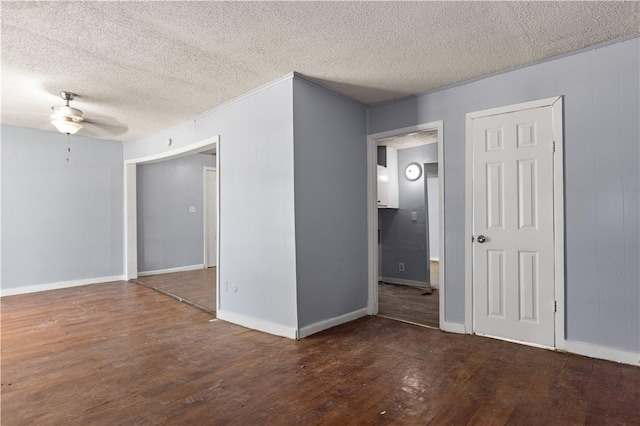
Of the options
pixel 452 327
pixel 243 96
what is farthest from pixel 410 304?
pixel 243 96

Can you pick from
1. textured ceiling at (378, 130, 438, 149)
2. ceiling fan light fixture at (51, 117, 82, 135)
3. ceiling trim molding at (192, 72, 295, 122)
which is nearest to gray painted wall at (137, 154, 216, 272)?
ceiling trim molding at (192, 72, 295, 122)

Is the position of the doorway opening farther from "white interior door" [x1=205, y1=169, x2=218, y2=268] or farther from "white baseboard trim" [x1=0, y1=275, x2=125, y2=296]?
"white baseboard trim" [x1=0, y1=275, x2=125, y2=296]

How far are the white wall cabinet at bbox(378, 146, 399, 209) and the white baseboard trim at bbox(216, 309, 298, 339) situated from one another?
2.85m

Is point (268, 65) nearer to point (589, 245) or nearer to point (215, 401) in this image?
point (215, 401)

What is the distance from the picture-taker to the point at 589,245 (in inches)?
108

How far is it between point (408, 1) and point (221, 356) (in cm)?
293

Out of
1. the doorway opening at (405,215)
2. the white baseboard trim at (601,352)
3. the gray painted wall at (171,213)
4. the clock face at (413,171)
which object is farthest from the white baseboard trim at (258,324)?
the clock face at (413,171)

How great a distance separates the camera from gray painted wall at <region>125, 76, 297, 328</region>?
3.26m

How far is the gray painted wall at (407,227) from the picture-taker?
18.5 ft

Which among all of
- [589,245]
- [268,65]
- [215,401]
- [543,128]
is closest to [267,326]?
[215,401]

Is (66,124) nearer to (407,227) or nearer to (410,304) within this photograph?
(410,304)

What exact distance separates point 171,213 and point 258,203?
4.10 meters

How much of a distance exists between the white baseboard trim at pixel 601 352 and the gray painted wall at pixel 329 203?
1.95 meters

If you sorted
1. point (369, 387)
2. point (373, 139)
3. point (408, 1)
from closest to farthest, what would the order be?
point (408, 1) → point (369, 387) → point (373, 139)
